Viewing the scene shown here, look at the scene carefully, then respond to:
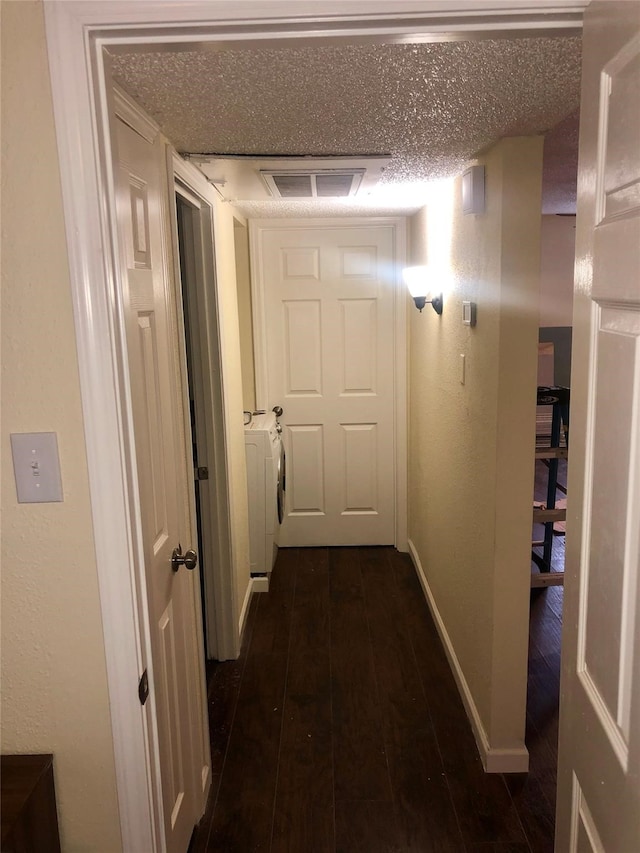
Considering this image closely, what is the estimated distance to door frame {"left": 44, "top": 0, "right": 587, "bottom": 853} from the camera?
3.42ft

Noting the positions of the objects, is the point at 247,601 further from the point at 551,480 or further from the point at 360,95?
the point at 360,95

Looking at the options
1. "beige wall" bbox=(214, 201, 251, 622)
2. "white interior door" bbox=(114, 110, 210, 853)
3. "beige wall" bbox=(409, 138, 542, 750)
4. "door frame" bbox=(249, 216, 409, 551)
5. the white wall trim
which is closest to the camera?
"white interior door" bbox=(114, 110, 210, 853)

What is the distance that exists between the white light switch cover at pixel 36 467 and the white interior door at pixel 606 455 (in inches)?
37.0

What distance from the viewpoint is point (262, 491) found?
3777 millimetres

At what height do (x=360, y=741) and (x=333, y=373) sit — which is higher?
(x=333, y=373)

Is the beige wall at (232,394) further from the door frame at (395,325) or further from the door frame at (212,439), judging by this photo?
the door frame at (395,325)

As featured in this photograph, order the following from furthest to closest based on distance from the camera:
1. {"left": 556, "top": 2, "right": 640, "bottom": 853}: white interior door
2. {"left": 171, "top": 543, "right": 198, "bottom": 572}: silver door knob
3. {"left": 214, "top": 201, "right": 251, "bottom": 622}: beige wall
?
{"left": 214, "top": 201, "right": 251, "bottom": 622}: beige wall → {"left": 171, "top": 543, "right": 198, "bottom": 572}: silver door knob → {"left": 556, "top": 2, "right": 640, "bottom": 853}: white interior door

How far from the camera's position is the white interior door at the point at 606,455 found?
2.95ft

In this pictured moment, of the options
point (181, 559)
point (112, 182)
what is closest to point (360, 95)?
point (112, 182)

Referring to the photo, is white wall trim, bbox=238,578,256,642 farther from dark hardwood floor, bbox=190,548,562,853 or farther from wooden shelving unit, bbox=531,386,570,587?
wooden shelving unit, bbox=531,386,570,587

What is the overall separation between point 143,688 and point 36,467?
498 mm

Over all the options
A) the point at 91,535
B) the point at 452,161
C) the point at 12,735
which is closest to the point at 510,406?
the point at 452,161

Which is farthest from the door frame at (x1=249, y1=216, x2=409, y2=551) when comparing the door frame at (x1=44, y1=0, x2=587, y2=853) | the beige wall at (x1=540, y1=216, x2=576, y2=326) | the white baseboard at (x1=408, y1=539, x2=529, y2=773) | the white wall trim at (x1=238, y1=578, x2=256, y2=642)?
the door frame at (x1=44, y1=0, x2=587, y2=853)

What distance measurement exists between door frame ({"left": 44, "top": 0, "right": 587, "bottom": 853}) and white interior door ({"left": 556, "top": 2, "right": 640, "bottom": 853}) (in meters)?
0.21
